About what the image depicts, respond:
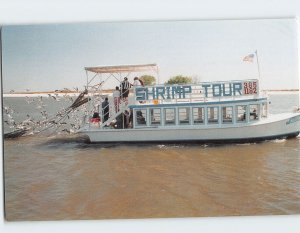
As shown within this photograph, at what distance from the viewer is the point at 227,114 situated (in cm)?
370

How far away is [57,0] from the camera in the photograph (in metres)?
3.31

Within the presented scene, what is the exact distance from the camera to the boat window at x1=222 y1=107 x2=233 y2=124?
369 cm

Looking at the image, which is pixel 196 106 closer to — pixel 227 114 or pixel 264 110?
pixel 227 114

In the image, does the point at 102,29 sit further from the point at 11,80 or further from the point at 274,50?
the point at 274,50

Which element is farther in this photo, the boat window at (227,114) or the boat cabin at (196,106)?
the boat window at (227,114)

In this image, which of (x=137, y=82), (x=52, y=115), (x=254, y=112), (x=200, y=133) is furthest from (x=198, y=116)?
(x=52, y=115)

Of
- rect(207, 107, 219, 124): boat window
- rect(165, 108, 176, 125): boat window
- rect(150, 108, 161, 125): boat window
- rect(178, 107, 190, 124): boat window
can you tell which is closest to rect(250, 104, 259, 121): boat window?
rect(207, 107, 219, 124): boat window

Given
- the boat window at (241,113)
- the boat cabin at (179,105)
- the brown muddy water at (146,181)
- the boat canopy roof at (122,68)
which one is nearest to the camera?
the brown muddy water at (146,181)

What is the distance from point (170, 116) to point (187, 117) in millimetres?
147

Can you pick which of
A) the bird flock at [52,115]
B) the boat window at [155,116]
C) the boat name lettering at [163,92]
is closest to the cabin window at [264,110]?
the boat name lettering at [163,92]

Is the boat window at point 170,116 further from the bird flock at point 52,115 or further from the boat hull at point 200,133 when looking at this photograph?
the bird flock at point 52,115

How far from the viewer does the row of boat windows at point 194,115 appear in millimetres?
3693

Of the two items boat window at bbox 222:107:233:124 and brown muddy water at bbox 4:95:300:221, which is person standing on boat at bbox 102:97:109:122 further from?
boat window at bbox 222:107:233:124

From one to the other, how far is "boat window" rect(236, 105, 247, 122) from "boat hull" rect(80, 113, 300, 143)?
0.05 meters
